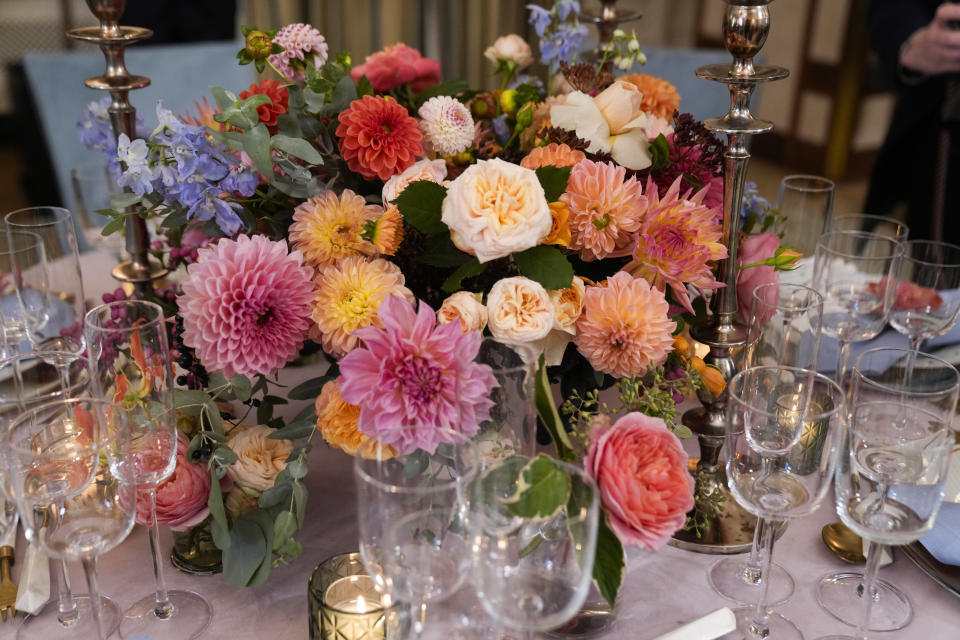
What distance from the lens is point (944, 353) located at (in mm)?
1221

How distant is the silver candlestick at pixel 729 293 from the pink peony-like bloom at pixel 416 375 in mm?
328

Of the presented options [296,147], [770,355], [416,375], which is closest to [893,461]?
[770,355]

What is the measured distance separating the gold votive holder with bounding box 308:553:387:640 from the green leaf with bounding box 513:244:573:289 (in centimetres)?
32

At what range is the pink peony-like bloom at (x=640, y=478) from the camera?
703 mm

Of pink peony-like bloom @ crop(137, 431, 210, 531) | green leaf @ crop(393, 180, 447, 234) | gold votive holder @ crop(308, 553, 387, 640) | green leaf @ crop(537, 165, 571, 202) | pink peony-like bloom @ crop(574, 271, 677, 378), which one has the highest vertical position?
green leaf @ crop(537, 165, 571, 202)

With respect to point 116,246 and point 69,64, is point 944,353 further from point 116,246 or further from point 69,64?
point 69,64

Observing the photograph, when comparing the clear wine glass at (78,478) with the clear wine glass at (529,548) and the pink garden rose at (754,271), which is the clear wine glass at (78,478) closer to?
the clear wine glass at (529,548)

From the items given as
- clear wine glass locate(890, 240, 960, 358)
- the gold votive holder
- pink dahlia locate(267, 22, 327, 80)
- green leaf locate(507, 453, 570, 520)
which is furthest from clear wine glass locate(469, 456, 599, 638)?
clear wine glass locate(890, 240, 960, 358)

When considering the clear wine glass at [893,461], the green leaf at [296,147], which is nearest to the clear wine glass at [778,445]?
the clear wine glass at [893,461]

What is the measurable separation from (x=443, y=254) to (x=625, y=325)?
195mm

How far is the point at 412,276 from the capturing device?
0.90m

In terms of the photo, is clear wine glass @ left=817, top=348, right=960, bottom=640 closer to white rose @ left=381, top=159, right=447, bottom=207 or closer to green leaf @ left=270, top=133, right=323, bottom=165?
white rose @ left=381, top=159, right=447, bottom=207

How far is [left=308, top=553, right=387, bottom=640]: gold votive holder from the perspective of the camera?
733 millimetres

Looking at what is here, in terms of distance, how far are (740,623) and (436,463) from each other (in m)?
0.38
